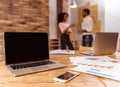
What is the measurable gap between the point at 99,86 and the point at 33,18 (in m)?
2.97

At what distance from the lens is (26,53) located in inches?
34.7

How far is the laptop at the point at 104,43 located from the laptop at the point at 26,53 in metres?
0.54

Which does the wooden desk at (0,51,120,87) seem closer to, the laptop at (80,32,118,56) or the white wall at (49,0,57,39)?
the laptop at (80,32,118,56)

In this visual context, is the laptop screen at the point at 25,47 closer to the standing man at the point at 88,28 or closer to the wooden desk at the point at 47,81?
the wooden desk at the point at 47,81

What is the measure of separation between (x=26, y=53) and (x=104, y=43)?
0.79m

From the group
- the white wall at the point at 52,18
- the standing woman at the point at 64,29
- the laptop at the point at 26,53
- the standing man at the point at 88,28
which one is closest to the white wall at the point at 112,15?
the standing man at the point at 88,28

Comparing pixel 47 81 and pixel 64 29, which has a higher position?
pixel 64 29

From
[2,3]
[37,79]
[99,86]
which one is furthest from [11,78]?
[2,3]

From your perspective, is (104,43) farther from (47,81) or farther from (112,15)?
(112,15)

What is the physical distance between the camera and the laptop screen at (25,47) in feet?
2.67

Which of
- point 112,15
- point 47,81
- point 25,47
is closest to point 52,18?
point 112,15

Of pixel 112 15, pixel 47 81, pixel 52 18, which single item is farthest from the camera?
pixel 52 18

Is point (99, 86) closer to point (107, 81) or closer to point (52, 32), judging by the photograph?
point (107, 81)

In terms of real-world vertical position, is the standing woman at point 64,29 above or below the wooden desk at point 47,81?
above
